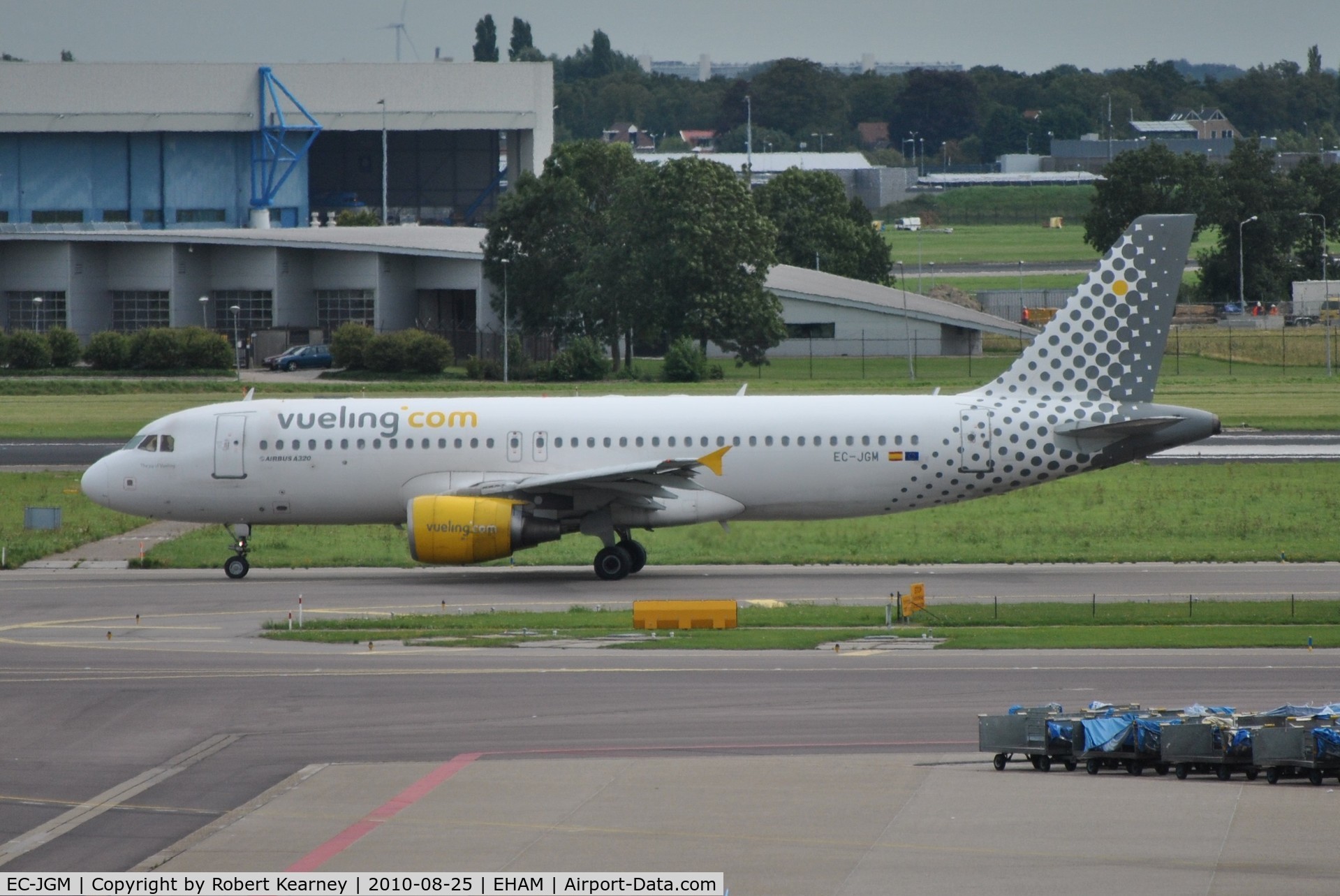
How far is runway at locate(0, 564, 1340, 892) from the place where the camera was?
18.5 meters

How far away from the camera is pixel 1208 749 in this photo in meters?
20.0

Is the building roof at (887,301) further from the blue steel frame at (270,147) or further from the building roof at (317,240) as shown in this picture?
the blue steel frame at (270,147)

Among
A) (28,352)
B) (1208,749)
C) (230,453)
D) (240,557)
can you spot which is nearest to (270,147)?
(28,352)

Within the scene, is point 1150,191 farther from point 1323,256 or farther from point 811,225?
point 811,225

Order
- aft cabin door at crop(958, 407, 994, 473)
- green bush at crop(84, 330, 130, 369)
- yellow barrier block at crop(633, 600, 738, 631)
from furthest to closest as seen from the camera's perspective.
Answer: green bush at crop(84, 330, 130, 369) < aft cabin door at crop(958, 407, 994, 473) < yellow barrier block at crop(633, 600, 738, 631)

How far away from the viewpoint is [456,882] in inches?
632

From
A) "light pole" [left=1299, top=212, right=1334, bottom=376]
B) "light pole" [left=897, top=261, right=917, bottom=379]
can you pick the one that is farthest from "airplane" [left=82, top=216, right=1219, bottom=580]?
"light pole" [left=1299, top=212, right=1334, bottom=376]

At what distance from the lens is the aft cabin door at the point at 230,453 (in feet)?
127

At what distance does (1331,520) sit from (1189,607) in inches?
553

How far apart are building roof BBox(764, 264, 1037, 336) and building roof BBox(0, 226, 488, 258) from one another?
64.9ft

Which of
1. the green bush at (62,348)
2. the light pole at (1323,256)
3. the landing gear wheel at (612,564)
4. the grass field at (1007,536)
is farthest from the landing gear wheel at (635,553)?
the light pole at (1323,256)

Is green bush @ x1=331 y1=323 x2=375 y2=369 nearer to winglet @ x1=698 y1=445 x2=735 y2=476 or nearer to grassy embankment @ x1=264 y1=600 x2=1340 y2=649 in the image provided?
winglet @ x1=698 y1=445 x2=735 y2=476

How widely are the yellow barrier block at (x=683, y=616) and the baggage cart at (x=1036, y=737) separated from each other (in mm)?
10563

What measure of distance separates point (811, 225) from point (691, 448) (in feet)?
317
